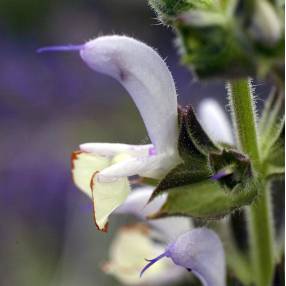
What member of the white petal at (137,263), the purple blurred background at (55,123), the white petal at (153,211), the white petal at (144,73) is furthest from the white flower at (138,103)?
the purple blurred background at (55,123)

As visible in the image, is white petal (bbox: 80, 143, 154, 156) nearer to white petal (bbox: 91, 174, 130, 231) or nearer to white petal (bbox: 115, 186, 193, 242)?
white petal (bbox: 91, 174, 130, 231)

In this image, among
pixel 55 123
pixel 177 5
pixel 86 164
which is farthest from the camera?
pixel 55 123

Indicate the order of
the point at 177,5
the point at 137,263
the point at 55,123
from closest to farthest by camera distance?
the point at 177,5 → the point at 137,263 → the point at 55,123

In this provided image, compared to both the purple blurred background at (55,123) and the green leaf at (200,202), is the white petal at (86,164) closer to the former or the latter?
the green leaf at (200,202)

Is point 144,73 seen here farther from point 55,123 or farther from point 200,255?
point 55,123

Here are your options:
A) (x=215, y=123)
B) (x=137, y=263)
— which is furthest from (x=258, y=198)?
(x=137, y=263)

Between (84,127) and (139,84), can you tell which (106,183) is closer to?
(139,84)
